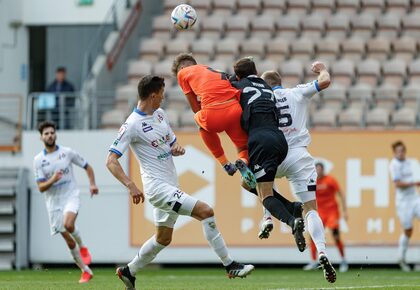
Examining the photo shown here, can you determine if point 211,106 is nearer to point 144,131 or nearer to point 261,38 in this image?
point 144,131

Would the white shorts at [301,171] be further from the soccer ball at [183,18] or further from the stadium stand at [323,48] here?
the stadium stand at [323,48]

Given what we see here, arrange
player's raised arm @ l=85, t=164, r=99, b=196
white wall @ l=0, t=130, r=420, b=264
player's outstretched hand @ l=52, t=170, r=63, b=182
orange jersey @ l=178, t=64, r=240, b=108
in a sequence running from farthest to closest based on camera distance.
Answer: white wall @ l=0, t=130, r=420, b=264 < player's outstretched hand @ l=52, t=170, r=63, b=182 < player's raised arm @ l=85, t=164, r=99, b=196 < orange jersey @ l=178, t=64, r=240, b=108

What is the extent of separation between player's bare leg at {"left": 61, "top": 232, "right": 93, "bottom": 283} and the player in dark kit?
17.2ft

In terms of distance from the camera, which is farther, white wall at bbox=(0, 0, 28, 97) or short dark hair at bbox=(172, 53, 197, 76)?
white wall at bbox=(0, 0, 28, 97)

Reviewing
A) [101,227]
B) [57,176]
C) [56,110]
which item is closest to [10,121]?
[56,110]

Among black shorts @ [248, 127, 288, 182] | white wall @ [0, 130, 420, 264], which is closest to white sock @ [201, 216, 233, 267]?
black shorts @ [248, 127, 288, 182]

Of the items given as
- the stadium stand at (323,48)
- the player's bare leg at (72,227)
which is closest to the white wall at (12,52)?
the stadium stand at (323,48)

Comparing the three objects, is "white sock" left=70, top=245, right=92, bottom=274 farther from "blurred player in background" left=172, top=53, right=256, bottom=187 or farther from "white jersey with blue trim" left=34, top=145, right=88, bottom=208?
"blurred player in background" left=172, top=53, right=256, bottom=187

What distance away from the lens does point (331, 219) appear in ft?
74.1

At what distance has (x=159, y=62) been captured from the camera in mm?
26719

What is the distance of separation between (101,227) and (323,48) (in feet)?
21.2

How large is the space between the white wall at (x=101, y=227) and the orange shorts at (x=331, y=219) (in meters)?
1.00

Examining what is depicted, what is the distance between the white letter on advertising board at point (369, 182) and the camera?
2319 cm

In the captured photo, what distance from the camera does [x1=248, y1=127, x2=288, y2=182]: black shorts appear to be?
1400cm
